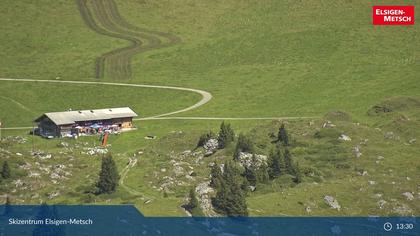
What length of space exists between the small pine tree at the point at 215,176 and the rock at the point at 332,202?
1260cm

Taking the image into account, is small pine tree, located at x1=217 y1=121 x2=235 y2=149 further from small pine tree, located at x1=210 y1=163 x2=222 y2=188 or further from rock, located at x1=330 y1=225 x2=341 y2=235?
rock, located at x1=330 y1=225 x2=341 y2=235

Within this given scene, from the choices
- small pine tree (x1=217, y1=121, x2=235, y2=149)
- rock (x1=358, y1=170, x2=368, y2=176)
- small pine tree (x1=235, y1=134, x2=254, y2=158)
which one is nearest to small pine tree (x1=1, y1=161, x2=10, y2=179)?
small pine tree (x1=235, y1=134, x2=254, y2=158)

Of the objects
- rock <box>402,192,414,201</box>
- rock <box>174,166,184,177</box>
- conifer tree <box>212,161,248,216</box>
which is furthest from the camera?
rock <box>174,166,184,177</box>

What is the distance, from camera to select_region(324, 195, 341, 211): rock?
355ft

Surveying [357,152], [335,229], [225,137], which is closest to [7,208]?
[335,229]

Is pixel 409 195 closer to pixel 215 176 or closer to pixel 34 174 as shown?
pixel 215 176

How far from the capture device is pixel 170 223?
100750 millimetres

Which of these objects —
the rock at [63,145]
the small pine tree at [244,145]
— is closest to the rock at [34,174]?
the small pine tree at [244,145]

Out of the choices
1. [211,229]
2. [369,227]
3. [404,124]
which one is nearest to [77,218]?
[211,229]

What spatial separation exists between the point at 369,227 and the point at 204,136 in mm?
40343

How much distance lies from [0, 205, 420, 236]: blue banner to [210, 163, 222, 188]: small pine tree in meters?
9.36

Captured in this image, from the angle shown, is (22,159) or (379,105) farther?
(379,105)

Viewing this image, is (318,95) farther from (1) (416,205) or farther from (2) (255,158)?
(1) (416,205)

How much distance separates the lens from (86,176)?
122m
